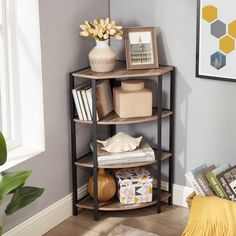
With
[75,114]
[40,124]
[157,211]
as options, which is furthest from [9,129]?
[157,211]

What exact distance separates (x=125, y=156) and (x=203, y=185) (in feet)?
1.60

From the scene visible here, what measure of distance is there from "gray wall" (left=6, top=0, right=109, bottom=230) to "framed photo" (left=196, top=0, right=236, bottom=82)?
0.66 meters

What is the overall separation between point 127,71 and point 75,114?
412mm

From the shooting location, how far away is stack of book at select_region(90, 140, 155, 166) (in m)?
3.26

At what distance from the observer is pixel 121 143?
130 inches

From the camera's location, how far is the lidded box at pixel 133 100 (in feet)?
10.6

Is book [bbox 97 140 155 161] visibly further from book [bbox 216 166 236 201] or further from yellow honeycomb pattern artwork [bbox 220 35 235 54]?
yellow honeycomb pattern artwork [bbox 220 35 235 54]

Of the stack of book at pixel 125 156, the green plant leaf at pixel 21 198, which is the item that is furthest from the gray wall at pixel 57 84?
the green plant leaf at pixel 21 198

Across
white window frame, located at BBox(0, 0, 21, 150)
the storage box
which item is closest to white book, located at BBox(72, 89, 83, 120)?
white window frame, located at BBox(0, 0, 21, 150)

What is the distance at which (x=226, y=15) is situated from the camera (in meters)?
3.09

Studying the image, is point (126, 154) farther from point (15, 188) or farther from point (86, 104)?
point (15, 188)

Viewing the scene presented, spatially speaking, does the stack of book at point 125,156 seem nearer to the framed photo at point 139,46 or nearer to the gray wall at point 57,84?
the gray wall at point 57,84

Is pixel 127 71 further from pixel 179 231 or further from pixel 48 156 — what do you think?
pixel 179 231

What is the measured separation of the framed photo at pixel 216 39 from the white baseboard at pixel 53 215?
2.58ft
